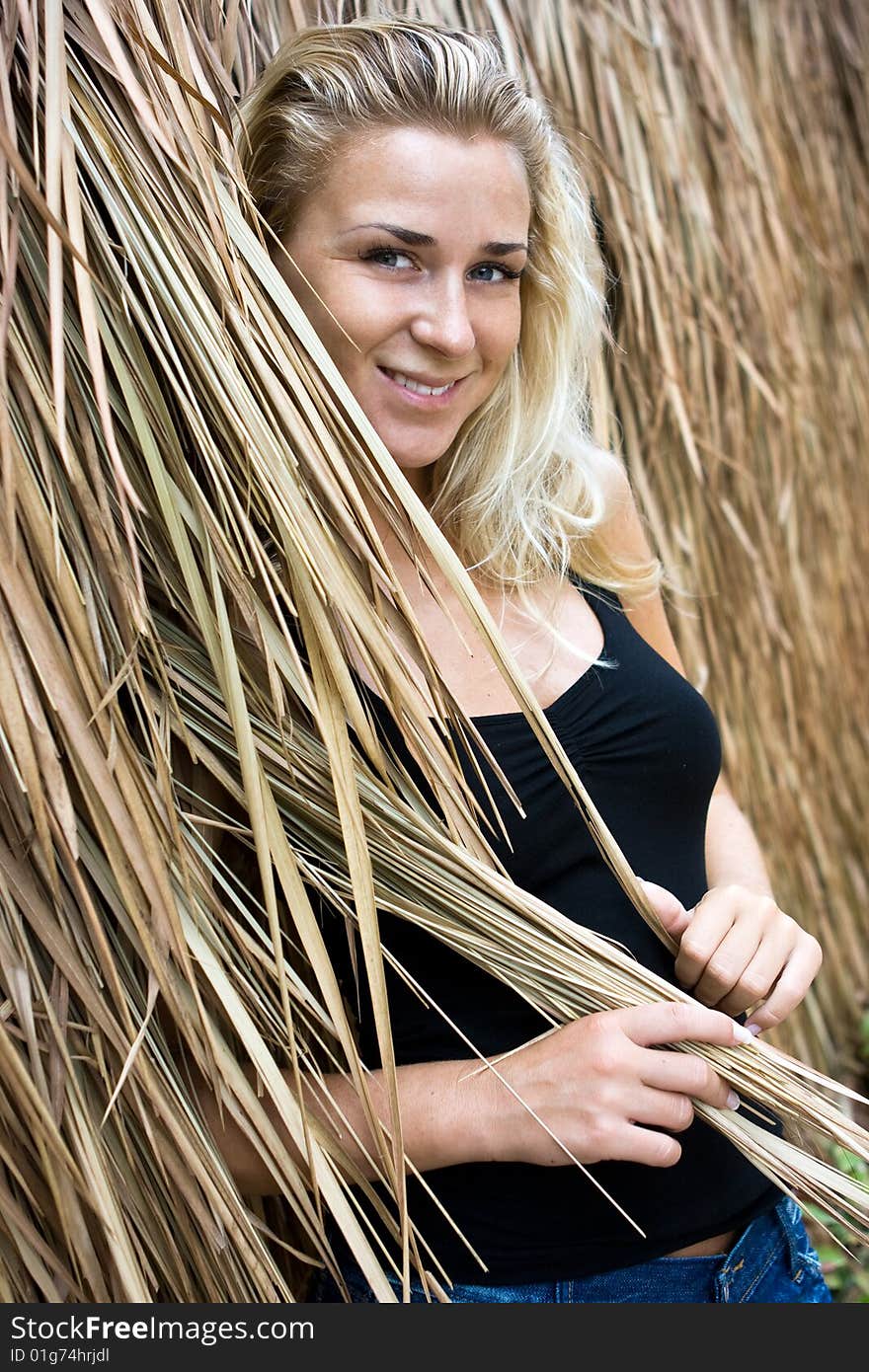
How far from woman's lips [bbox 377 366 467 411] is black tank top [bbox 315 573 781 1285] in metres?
0.25

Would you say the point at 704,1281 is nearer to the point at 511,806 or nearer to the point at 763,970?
the point at 763,970

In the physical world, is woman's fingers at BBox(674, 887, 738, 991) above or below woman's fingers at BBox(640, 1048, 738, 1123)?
above

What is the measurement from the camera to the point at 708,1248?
911 mm

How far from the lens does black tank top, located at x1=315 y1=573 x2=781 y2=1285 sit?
2.78 ft

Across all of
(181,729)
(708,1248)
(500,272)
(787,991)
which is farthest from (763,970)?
(500,272)

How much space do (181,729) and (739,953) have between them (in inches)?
17.2

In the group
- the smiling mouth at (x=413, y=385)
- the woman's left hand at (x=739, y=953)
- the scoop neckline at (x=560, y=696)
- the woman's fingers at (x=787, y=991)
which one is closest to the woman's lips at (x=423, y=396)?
the smiling mouth at (x=413, y=385)

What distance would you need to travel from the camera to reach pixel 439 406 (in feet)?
3.15

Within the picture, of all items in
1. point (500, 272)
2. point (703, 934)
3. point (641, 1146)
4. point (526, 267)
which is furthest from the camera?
point (526, 267)

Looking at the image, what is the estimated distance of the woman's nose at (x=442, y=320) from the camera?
91 cm

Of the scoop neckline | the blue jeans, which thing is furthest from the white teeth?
the blue jeans

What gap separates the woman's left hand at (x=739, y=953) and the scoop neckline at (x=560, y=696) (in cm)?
16

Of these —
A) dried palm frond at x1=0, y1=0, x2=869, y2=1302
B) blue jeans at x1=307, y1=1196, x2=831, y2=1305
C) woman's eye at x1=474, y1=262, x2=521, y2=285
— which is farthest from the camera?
woman's eye at x1=474, y1=262, x2=521, y2=285

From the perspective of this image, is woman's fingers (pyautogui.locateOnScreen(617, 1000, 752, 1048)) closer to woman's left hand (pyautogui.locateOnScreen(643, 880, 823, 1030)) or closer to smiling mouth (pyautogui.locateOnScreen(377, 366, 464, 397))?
woman's left hand (pyautogui.locateOnScreen(643, 880, 823, 1030))
